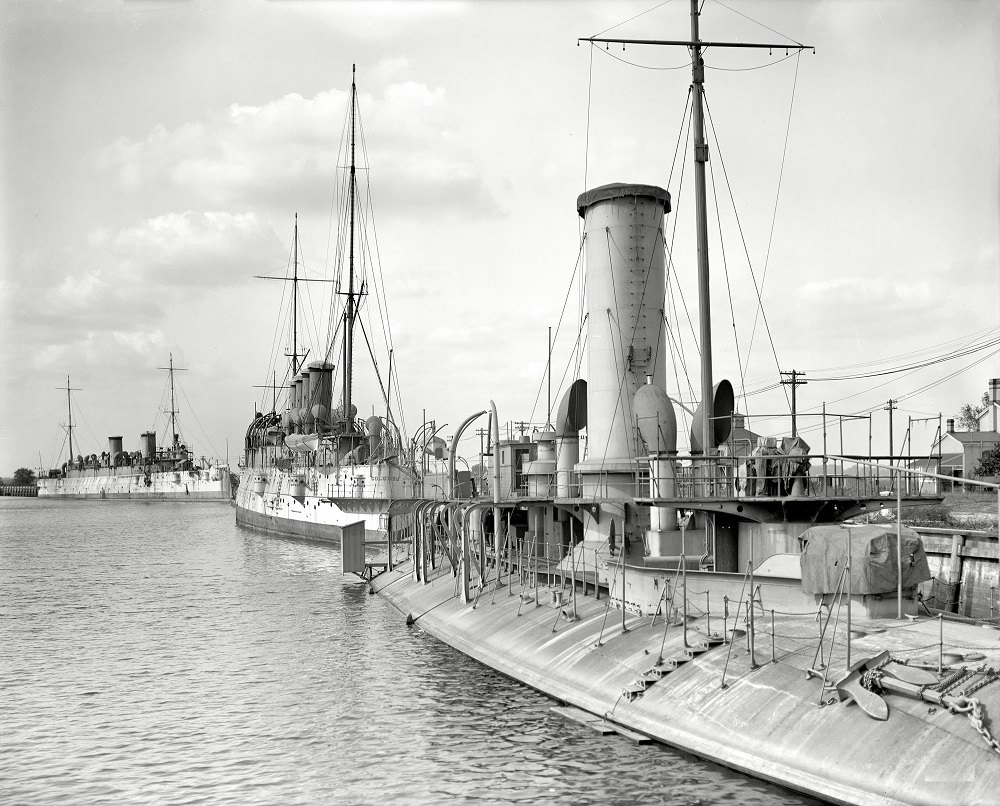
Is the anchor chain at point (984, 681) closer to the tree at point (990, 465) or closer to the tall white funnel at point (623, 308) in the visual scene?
the tall white funnel at point (623, 308)

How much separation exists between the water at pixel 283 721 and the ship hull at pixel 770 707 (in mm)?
641

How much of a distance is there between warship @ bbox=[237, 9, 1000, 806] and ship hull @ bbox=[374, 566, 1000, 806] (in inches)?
1.8

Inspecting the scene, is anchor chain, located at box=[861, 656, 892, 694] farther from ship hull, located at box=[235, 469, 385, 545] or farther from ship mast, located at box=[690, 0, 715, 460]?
ship hull, located at box=[235, 469, 385, 545]

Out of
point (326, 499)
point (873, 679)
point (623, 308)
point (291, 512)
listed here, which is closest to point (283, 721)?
point (873, 679)

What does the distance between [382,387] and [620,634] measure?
64946 millimetres

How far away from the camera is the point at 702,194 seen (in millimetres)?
30344

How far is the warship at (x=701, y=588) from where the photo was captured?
15.9 m

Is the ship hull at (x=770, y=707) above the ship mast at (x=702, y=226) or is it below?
below

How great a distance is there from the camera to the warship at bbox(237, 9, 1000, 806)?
15945 mm

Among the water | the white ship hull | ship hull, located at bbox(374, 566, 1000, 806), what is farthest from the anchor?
the white ship hull

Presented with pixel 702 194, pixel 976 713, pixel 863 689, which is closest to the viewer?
pixel 976 713

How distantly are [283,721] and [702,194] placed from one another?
20.5 metres

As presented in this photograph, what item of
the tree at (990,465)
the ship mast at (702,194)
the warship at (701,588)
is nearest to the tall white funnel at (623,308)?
the warship at (701,588)

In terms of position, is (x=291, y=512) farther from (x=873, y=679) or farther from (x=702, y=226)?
(x=873, y=679)
